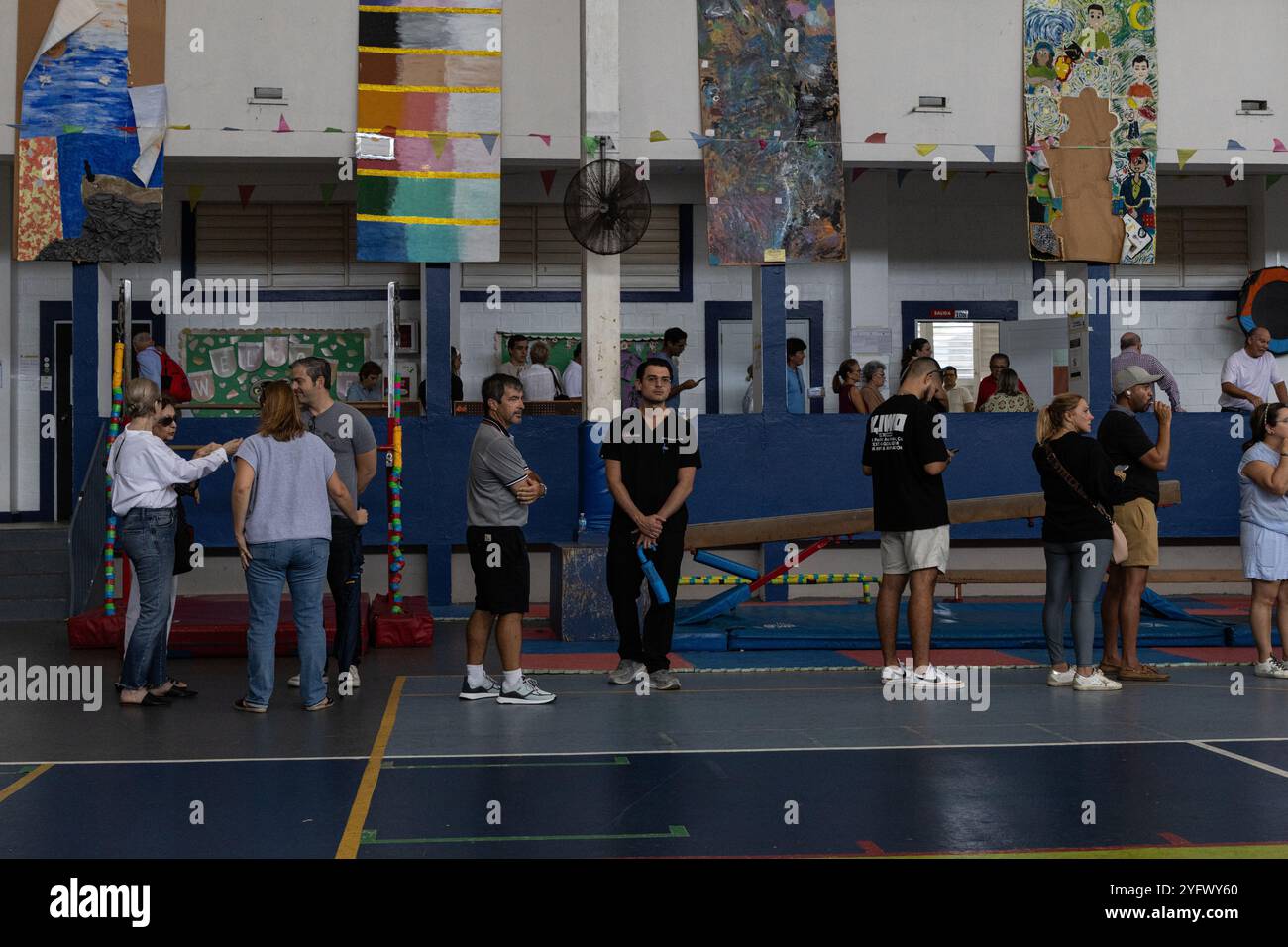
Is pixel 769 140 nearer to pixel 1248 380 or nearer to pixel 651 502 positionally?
pixel 1248 380

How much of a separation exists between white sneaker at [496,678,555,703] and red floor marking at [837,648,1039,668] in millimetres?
2741

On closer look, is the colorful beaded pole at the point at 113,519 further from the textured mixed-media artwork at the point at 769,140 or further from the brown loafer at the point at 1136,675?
the brown loafer at the point at 1136,675

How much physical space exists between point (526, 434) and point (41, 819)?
27.9ft

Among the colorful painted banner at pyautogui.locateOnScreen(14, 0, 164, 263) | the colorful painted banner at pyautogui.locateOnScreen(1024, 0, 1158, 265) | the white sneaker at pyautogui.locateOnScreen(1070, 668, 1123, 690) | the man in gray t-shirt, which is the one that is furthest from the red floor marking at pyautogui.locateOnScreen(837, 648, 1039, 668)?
the colorful painted banner at pyautogui.locateOnScreen(14, 0, 164, 263)

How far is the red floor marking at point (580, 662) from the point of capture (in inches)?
380

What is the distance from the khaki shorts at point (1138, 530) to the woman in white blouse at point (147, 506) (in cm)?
542

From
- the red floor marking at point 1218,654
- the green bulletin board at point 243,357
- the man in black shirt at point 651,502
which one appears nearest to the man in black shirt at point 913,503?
the man in black shirt at point 651,502

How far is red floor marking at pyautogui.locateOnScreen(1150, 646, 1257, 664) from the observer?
33.0ft

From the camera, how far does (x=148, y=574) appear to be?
815 centimetres

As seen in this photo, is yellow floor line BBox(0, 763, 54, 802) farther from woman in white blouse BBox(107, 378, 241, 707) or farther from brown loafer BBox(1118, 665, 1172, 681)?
brown loafer BBox(1118, 665, 1172, 681)

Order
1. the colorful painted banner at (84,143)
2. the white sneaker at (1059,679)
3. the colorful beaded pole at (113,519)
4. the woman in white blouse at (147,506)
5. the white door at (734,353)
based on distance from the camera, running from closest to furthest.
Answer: the woman in white blouse at (147,506)
the white sneaker at (1059,679)
the colorful beaded pole at (113,519)
the colorful painted banner at (84,143)
the white door at (734,353)

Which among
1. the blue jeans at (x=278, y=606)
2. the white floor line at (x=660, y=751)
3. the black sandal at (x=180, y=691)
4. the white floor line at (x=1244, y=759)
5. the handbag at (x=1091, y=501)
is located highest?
the handbag at (x=1091, y=501)

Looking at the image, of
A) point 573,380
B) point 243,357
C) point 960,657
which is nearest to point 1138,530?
point 960,657

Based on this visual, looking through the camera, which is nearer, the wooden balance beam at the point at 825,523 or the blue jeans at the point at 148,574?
Answer: the blue jeans at the point at 148,574
